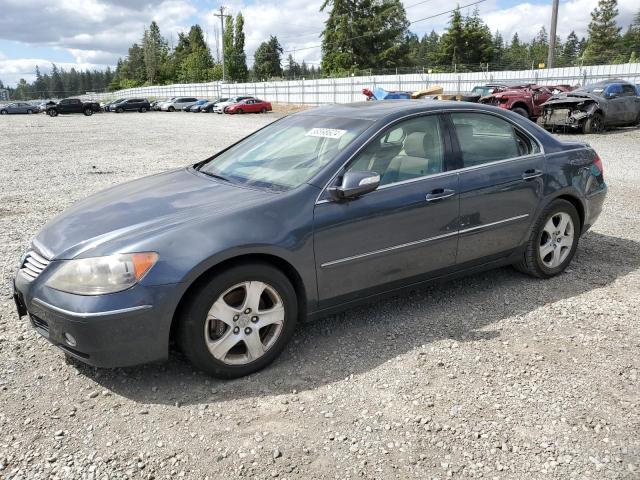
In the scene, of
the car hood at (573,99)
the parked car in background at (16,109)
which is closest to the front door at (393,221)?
the car hood at (573,99)

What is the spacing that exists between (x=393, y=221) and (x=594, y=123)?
1610cm

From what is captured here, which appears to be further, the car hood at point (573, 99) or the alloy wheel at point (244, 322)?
the car hood at point (573, 99)

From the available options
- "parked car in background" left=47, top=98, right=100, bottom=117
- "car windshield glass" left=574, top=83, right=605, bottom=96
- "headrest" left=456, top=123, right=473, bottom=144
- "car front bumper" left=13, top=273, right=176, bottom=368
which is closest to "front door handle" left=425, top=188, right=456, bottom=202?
"headrest" left=456, top=123, right=473, bottom=144

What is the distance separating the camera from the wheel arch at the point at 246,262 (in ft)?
9.84

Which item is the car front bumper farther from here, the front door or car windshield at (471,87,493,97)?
car windshield at (471,87,493,97)

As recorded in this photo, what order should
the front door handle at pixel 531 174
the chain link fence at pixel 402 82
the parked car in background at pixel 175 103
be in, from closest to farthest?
1. the front door handle at pixel 531 174
2. the chain link fence at pixel 402 82
3. the parked car in background at pixel 175 103

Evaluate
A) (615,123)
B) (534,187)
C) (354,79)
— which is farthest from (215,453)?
(354,79)

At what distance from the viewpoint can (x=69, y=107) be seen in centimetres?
4694

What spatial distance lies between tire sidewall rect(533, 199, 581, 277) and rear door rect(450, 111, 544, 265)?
17cm

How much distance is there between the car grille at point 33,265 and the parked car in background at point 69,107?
49.0m

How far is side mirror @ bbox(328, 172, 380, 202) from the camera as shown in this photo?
336cm

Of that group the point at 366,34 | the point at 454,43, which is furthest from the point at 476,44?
the point at 366,34

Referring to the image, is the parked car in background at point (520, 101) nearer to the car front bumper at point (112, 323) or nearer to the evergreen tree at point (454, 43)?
the car front bumper at point (112, 323)

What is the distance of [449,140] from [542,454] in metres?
2.34
